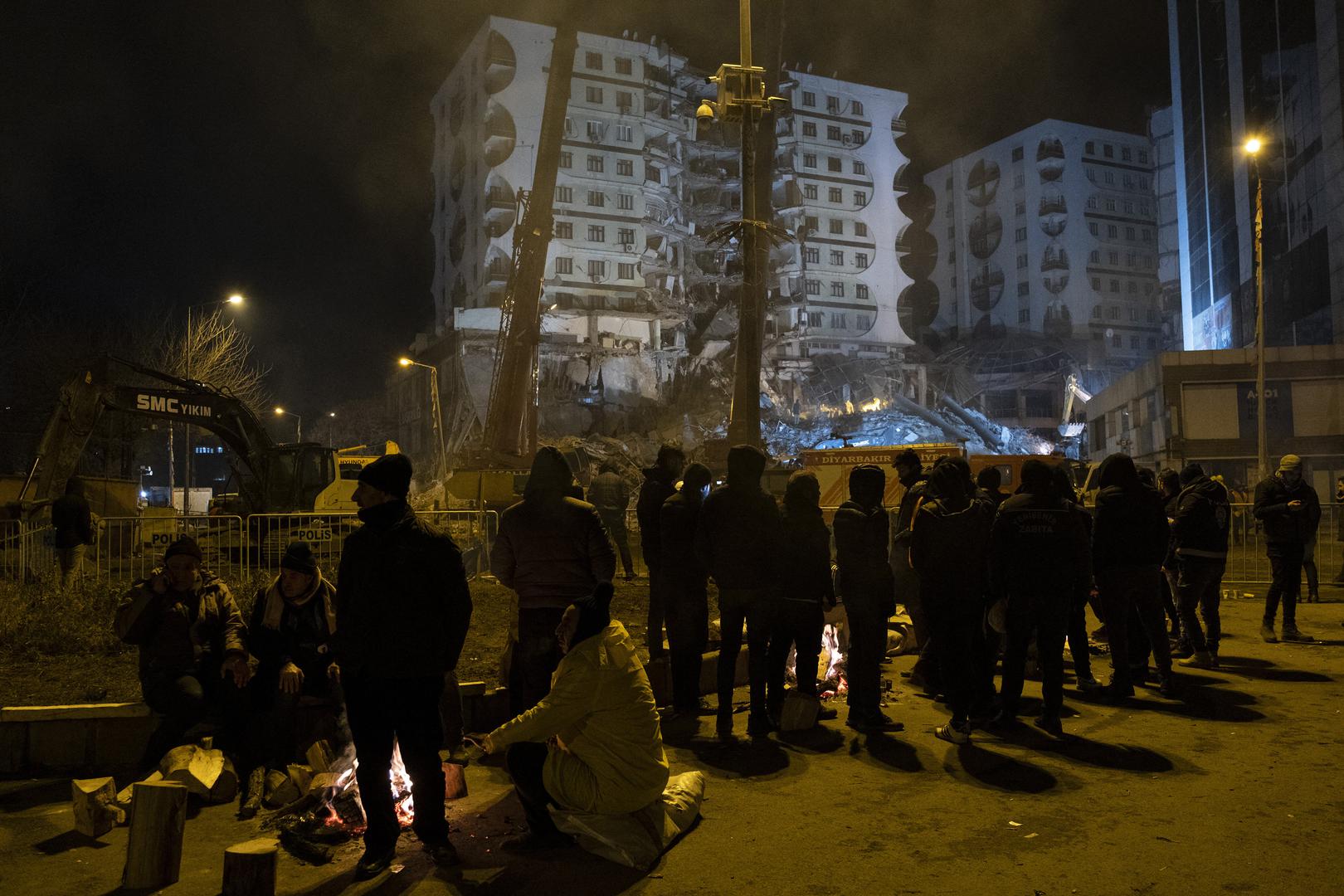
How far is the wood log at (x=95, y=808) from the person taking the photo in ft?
14.3

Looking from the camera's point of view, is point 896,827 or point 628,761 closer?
point 628,761

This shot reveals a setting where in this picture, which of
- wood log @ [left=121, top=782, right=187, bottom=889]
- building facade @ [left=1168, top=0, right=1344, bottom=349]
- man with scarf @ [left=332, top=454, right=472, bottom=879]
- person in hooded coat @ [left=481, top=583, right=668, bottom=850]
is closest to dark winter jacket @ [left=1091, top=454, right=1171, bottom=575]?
person in hooded coat @ [left=481, top=583, right=668, bottom=850]

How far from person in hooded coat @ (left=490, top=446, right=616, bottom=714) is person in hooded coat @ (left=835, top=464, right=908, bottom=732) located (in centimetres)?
181

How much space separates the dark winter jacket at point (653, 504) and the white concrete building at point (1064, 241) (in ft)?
265

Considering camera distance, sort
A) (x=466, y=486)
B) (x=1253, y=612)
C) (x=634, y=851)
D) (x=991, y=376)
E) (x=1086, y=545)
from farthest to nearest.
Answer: (x=991, y=376)
(x=466, y=486)
(x=1253, y=612)
(x=1086, y=545)
(x=634, y=851)

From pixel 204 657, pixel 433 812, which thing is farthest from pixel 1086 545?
pixel 204 657

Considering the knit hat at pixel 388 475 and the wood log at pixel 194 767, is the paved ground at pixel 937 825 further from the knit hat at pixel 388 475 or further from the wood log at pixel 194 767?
the knit hat at pixel 388 475

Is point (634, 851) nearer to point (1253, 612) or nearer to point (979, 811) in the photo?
point (979, 811)

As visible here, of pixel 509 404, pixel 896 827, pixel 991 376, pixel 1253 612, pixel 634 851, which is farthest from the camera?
pixel 991 376

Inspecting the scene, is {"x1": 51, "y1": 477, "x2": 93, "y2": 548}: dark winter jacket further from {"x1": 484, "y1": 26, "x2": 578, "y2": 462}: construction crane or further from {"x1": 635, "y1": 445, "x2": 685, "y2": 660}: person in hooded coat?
{"x1": 484, "y1": 26, "x2": 578, "y2": 462}: construction crane

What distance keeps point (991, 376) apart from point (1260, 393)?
148ft

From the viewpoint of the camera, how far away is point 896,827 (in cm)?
439

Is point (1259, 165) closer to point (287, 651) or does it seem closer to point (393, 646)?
point (287, 651)

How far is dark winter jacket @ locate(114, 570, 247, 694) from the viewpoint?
17.2 feet
